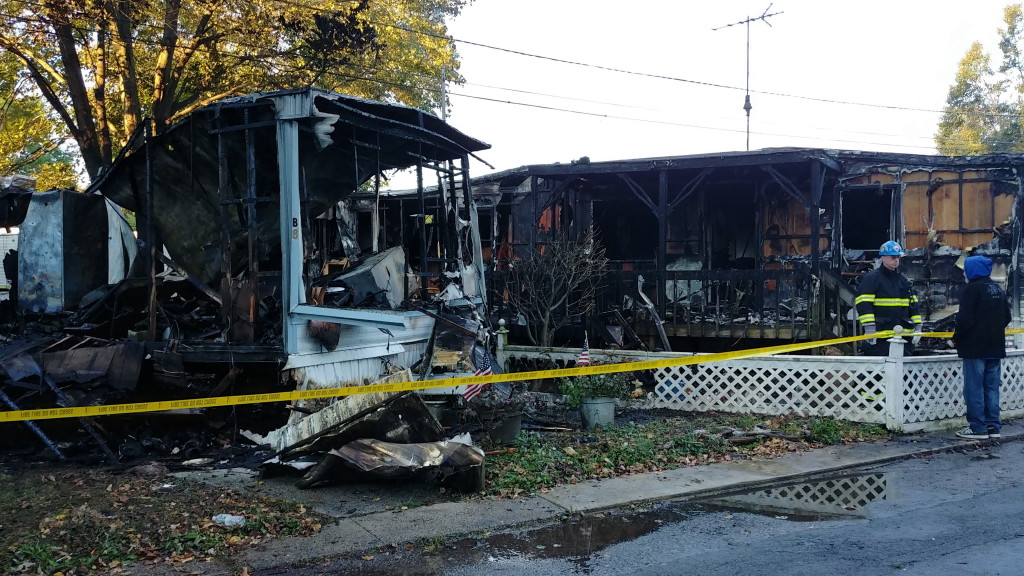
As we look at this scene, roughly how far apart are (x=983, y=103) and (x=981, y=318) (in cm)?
3892

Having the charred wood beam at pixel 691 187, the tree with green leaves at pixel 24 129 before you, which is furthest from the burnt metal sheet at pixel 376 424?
the tree with green leaves at pixel 24 129

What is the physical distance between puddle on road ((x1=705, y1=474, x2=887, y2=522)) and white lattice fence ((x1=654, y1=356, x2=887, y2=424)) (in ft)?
6.97

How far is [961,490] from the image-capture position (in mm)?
5988

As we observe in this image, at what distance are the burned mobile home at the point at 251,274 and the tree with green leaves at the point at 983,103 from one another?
38.2m

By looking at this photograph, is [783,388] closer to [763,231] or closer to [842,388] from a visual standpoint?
[842,388]

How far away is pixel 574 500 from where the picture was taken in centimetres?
561

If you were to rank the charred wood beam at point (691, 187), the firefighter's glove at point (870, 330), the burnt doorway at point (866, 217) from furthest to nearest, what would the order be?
the burnt doorway at point (866, 217) → the charred wood beam at point (691, 187) → the firefighter's glove at point (870, 330)

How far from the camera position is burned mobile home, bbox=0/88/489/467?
7.14 metres

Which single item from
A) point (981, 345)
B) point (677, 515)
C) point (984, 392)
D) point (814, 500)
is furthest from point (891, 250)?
point (677, 515)

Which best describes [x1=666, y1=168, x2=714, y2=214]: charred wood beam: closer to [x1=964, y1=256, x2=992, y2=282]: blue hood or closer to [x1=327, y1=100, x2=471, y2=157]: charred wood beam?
[x1=327, y1=100, x2=471, y2=157]: charred wood beam

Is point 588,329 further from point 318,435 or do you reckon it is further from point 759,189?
point 318,435

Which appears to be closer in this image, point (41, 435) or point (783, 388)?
point (41, 435)

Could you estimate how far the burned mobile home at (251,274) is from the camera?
23.4 feet

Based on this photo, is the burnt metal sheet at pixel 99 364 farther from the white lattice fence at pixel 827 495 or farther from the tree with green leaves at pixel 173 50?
the tree with green leaves at pixel 173 50
